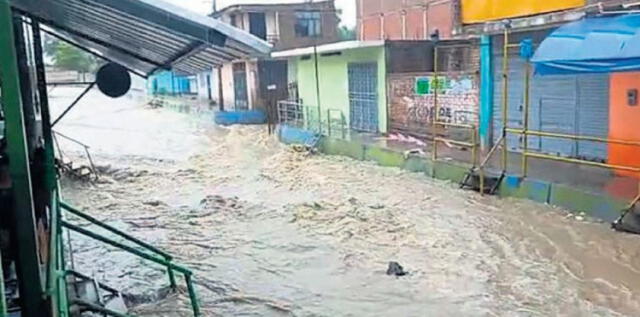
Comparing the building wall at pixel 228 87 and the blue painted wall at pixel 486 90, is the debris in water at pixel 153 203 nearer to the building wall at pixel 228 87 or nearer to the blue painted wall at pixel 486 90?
the blue painted wall at pixel 486 90

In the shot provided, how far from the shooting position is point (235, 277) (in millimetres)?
9117

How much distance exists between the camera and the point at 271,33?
35500 mm

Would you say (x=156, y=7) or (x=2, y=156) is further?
(x=2, y=156)

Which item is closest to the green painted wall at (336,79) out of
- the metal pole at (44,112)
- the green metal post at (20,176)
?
the metal pole at (44,112)

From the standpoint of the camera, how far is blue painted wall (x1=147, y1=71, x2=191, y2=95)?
5458 centimetres

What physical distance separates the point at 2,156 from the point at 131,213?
9.58 meters

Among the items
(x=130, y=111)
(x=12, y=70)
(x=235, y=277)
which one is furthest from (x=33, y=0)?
(x=130, y=111)

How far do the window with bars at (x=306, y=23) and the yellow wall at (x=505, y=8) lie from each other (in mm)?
21896

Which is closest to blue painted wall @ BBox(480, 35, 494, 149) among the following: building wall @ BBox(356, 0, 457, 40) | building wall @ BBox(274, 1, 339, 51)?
building wall @ BBox(356, 0, 457, 40)

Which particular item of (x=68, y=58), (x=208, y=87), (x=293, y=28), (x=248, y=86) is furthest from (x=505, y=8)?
(x=68, y=58)

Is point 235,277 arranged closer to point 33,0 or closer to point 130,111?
point 33,0

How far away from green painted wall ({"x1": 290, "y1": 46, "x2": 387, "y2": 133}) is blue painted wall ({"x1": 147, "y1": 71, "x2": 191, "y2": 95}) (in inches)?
1083

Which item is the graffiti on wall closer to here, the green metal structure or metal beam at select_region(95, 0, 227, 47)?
the green metal structure

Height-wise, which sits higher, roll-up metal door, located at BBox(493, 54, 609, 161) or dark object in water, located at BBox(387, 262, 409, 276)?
roll-up metal door, located at BBox(493, 54, 609, 161)
